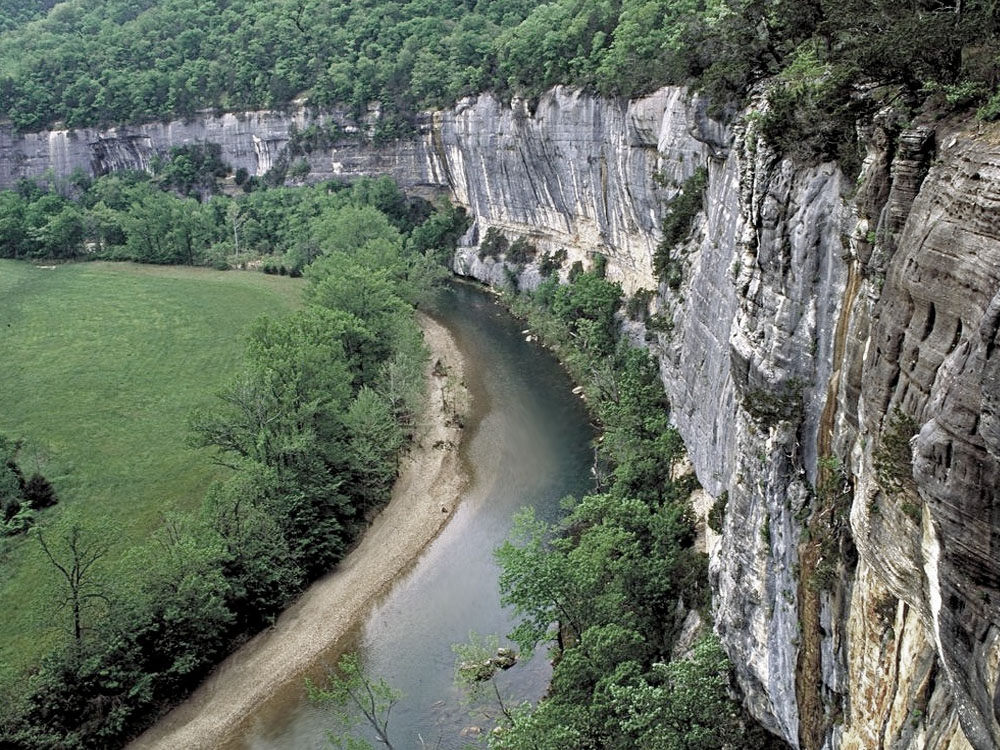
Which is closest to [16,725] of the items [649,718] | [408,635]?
[408,635]

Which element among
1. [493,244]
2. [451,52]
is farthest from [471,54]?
[493,244]

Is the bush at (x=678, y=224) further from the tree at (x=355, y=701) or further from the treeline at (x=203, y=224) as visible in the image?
the treeline at (x=203, y=224)

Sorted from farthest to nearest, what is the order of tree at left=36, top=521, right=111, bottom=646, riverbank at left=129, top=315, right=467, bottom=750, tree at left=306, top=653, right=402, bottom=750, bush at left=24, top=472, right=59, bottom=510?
bush at left=24, top=472, right=59, bottom=510 → riverbank at left=129, top=315, right=467, bottom=750 → tree at left=36, top=521, right=111, bottom=646 → tree at left=306, top=653, right=402, bottom=750

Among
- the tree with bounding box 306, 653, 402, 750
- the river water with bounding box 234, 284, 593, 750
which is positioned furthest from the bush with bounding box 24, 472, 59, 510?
the tree with bounding box 306, 653, 402, 750

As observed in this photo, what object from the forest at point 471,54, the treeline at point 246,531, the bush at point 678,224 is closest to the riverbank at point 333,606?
the treeline at point 246,531

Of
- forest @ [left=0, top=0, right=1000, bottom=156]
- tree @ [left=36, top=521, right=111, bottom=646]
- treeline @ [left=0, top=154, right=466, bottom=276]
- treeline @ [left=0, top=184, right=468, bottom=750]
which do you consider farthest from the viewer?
treeline @ [left=0, top=154, right=466, bottom=276]

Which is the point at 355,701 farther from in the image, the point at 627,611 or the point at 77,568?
the point at 77,568

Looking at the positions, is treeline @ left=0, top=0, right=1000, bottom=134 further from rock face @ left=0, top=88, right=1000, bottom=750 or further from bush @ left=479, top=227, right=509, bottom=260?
bush @ left=479, top=227, right=509, bottom=260
